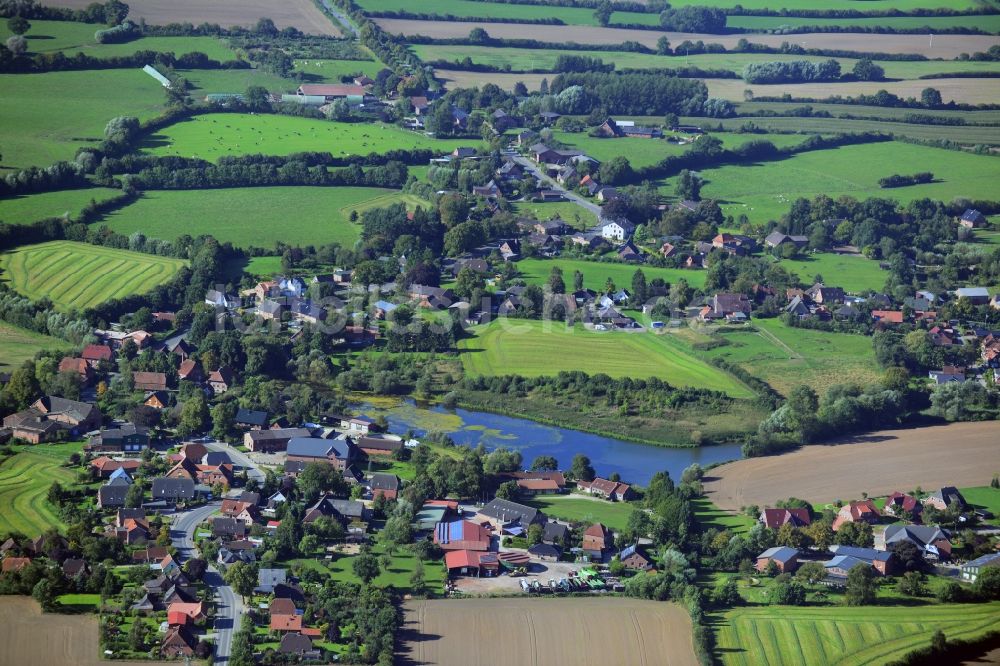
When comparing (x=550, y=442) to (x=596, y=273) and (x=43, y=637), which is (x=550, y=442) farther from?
(x=43, y=637)

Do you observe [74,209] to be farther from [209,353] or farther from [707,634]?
[707,634]

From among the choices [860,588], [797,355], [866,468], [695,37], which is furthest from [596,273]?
[695,37]

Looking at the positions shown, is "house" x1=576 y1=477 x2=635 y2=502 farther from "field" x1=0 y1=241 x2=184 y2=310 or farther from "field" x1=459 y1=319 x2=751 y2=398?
"field" x1=0 y1=241 x2=184 y2=310

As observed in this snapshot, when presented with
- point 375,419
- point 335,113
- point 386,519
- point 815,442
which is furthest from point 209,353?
point 335,113

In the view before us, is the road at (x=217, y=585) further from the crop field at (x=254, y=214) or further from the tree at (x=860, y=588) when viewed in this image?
the crop field at (x=254, y=214)

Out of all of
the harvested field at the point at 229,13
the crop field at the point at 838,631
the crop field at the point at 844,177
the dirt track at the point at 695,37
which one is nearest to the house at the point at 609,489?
the crop field at the point at 838,631

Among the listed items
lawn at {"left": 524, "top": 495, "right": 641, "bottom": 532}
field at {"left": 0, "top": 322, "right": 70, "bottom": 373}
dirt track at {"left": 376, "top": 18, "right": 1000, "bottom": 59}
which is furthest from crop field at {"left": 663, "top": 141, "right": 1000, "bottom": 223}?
field at {"left": 0, "top": 322, "right": 70, "bottom": 373}
